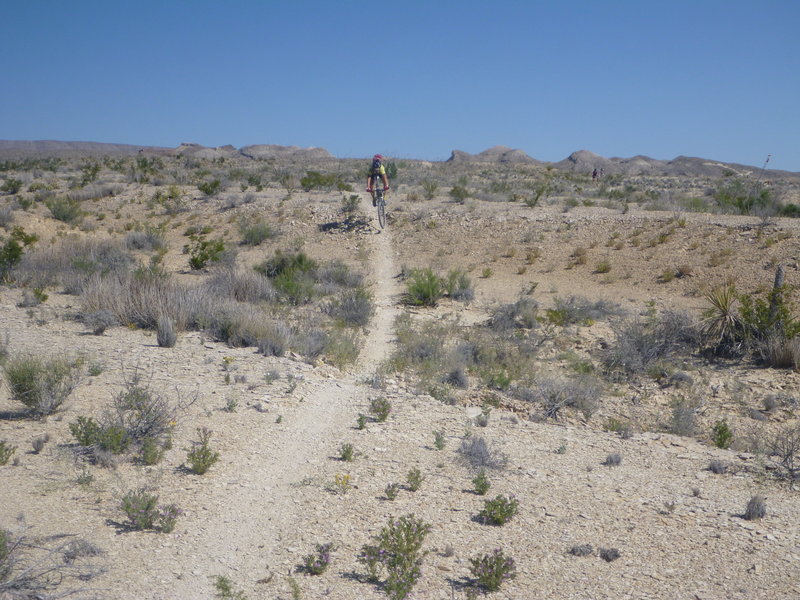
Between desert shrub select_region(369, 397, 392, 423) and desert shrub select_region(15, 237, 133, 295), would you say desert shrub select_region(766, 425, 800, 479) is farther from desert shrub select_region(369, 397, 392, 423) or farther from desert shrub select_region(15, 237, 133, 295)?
desert shrub select_region(15, 237, 133, 295)

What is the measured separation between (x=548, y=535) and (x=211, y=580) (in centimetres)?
246

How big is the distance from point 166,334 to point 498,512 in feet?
19.0

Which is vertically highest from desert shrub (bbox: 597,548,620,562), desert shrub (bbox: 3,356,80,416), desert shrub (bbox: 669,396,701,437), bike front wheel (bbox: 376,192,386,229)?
bike front wheel (bbox: 376,192,386,229)

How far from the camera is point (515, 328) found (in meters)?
12.3

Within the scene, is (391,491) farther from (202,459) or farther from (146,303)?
(146,303)

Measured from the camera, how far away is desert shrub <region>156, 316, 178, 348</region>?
858 cm

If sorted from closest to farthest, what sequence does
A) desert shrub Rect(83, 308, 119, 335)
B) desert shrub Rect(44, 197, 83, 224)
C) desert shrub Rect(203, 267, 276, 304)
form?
1. desert shrub Rect(83, 308, 119, 335)
2. desert shrub Rect(203, 267, 276, 304)
3. desert shrub Rect(44, 197, 83, 224)

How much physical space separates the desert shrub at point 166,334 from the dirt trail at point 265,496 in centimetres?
233

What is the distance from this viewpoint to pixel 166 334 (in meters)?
8.57

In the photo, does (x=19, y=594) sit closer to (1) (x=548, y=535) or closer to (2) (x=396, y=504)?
(2) (x=396, y=504)

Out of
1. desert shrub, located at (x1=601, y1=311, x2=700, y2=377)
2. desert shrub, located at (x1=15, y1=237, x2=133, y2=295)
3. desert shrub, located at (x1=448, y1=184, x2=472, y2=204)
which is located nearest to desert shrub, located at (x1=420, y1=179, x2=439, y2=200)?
desert shrub, located at (x1=448, y1=184, x2=472, y2=204)

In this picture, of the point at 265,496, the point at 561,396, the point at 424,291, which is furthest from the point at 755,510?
the point at 424,291

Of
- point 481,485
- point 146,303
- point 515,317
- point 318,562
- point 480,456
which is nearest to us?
point 318,562

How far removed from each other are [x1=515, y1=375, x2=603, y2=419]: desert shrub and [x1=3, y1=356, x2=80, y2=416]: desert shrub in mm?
5820
